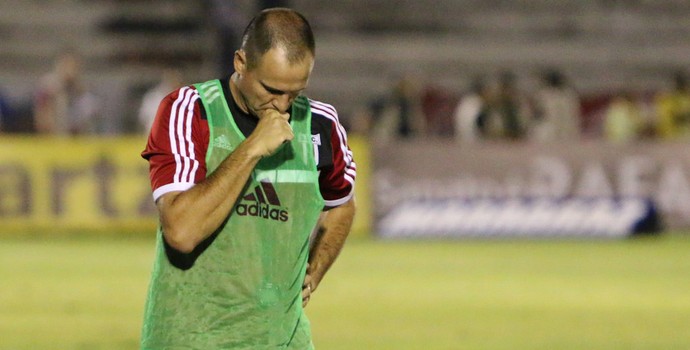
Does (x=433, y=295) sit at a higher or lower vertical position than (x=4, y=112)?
lower

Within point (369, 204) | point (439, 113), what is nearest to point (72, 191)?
point (369, 204)

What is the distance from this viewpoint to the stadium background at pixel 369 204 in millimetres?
11289

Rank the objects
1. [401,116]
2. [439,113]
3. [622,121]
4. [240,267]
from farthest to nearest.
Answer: [439,113]
[622,121]
[401,116]
[240,267]

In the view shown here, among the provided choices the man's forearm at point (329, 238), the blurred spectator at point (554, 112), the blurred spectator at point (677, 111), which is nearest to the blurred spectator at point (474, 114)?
the blurred spectator at point (554, 112)

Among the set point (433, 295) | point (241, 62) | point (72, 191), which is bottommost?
point (433, 295)

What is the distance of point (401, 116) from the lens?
22.0 metres

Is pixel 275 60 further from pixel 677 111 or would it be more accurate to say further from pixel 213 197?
pixel 677 111

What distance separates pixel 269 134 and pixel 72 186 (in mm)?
16167

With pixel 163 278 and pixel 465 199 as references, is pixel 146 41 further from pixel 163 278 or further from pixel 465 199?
pixel 163 278

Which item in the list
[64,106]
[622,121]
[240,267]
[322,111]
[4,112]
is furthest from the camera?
[622,121]

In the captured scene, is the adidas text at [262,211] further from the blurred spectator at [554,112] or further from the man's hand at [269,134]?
the blurred spectator at [554,112]

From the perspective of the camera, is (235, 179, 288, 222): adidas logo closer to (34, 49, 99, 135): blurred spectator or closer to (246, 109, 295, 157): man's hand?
(246, 109, 295, 157): man's hand

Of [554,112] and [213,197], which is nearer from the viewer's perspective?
[213,197]

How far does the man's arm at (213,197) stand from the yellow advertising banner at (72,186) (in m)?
15.8
